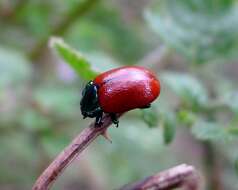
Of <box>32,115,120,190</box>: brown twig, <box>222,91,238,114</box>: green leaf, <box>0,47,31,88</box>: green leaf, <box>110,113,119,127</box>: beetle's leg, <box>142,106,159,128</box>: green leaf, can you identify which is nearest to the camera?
<box>32,115,120,190</box>: brown twig

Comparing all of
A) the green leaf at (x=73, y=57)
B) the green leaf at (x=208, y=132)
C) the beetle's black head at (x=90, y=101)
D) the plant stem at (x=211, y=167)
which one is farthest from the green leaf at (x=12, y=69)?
the green leaf at (x=208, y=132)

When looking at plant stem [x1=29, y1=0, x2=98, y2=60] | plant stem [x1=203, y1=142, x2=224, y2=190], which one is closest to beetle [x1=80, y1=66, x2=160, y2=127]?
plant stem [x1=203, y1=142, x2=224, y2=190]

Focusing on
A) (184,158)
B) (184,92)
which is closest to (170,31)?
(184,92)

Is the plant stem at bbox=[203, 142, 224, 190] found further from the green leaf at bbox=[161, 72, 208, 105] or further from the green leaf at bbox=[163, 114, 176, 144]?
the green leaf at bbox=[163, 114, 176, 144]

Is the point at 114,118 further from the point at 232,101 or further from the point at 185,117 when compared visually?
the point at 232,101

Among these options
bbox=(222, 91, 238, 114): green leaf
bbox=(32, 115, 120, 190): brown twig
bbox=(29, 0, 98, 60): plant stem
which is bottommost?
bbox=(32, 115, 120, 190): brown twig

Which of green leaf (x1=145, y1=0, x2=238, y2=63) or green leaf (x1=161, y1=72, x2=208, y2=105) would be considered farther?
green leaf (x1=145, y1=0, x2=238, y2=63)

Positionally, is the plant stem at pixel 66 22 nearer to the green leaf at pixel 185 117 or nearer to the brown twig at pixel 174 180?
the green leaf at pixel 185 117
